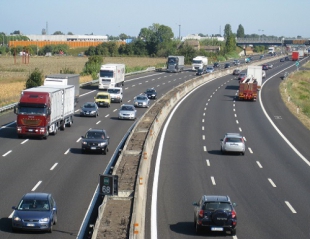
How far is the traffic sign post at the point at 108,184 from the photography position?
23539 millimetres

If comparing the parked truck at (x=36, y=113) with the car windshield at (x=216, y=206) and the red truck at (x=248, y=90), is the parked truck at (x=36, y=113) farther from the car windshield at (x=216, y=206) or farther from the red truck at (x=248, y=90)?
the red truck at (x=248, y=90)

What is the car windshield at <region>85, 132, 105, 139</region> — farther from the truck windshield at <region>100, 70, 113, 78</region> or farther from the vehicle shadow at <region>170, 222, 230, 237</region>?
the truck windshield at <region>100, 70, 113, 78</region>

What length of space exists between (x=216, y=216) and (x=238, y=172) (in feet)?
49.4

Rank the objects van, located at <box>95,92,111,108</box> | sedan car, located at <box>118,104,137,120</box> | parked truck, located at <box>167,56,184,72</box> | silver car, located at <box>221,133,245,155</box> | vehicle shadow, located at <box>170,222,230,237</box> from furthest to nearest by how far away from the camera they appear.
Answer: parked truck, located at <box>167,56,184,72</box>
van, located at <box>95,92,111,108</box>
sedan car, located at <box>118,104,137,120</box>
silver car, located at <box>221,133,245,155</box>
vehicle shadow, located at <box>170,222,230,237</box>

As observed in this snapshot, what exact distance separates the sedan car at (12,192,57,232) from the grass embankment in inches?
1587

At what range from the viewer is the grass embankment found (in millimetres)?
70025

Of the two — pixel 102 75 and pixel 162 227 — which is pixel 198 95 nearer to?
pixel 102 75

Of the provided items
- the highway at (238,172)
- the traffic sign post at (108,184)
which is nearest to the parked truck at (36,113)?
the highway at (238,172)

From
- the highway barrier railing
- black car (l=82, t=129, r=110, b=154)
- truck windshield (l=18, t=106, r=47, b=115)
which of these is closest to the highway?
the highway barrier railing

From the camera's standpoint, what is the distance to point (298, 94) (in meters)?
100

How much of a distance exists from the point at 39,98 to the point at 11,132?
509 centimetres

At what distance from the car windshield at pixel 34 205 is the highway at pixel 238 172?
3.56 metres

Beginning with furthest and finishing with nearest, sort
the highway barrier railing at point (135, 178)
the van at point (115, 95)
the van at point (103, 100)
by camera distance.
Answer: the van at point (115, 95) → the van at point (103, 100) → the highway barrier railing at point (135, 178)

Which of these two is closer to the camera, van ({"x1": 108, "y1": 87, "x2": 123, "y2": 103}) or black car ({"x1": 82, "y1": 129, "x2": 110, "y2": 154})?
black car ({"x1": 82, "y1": 129, "x2": 110, "y2": 154})
